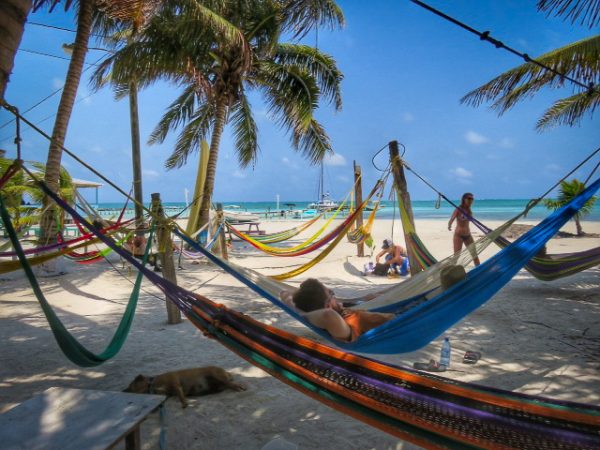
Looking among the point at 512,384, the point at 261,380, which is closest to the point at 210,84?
the point at 261,380

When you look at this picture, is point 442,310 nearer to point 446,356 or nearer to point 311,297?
point 311,297

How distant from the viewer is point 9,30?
1190 mm

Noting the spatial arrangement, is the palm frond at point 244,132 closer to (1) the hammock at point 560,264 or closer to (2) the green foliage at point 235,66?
(2) the green foliage at point 235,66

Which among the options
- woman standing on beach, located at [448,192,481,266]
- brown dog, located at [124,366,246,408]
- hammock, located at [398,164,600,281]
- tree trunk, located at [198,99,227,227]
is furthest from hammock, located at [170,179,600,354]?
tree trunk, located at [198,99,227,227]

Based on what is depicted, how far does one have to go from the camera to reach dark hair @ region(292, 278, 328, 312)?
5.54ft

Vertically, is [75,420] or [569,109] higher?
[569,109]

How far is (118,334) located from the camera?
1813mm

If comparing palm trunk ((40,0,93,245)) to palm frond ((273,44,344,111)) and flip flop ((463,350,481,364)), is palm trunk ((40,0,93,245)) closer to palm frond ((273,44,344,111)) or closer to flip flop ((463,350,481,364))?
palm frond ((273,44,344,111))

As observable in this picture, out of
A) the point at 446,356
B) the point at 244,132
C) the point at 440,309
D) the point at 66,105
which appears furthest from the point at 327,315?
the point at 244,132

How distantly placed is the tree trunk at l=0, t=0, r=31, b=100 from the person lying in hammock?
4.50 ft

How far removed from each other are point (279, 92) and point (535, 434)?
6.61 meters

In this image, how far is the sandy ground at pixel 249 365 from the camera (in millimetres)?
1511

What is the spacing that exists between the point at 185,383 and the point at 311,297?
2.49 feet

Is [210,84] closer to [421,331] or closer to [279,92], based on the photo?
[279,92]
